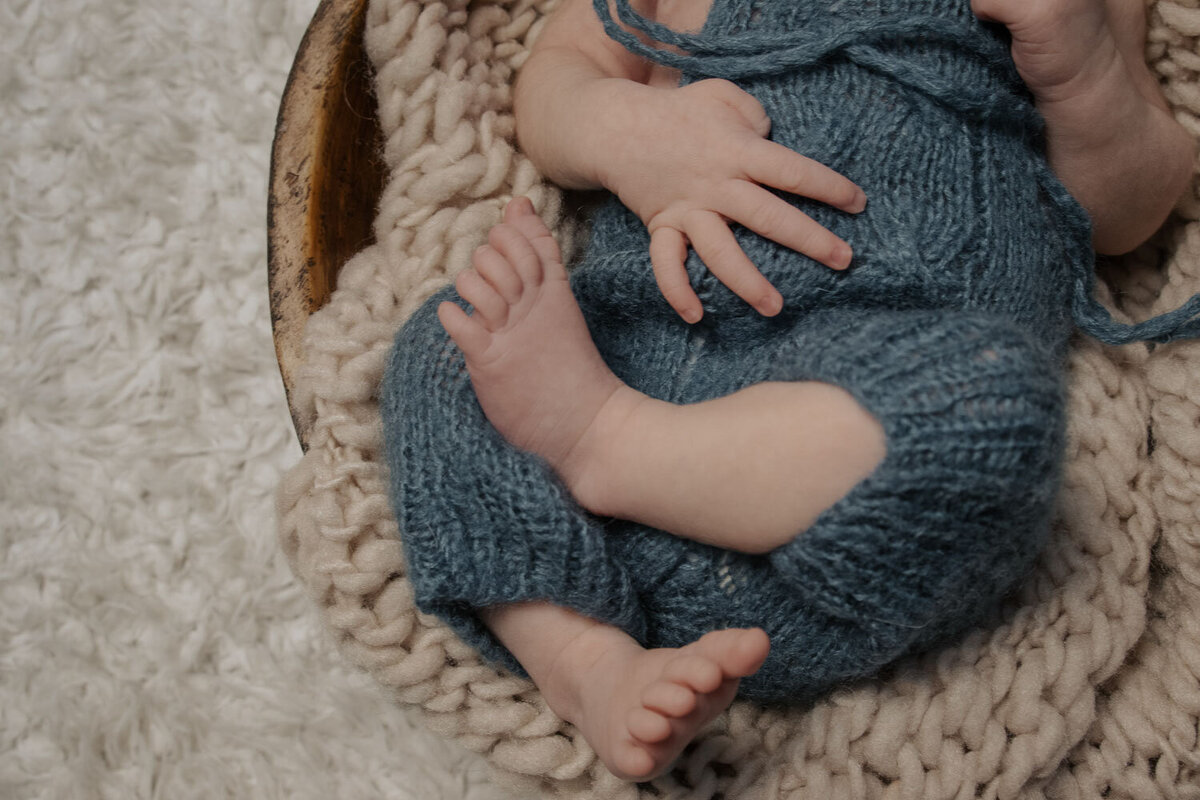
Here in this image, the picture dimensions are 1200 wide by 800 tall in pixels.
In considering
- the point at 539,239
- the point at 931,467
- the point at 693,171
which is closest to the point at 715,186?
the point at 693,171

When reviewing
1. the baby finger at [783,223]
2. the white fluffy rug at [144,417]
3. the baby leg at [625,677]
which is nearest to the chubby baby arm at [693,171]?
the baby finger at [783,223]

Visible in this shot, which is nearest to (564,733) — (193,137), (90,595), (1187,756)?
(1187,756)

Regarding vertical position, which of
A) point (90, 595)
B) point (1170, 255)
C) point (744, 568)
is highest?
point (1170, 255)

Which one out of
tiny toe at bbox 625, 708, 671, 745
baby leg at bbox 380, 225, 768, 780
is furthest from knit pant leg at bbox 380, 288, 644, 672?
tiny toe at bbox 625, 708, 671, 745

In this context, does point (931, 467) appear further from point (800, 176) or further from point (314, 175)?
point (314, 175)

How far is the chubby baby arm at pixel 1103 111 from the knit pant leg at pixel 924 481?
0.23 m

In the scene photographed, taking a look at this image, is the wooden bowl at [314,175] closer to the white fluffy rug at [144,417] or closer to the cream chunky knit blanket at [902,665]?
the cream chunky knit blanket at [902,665]

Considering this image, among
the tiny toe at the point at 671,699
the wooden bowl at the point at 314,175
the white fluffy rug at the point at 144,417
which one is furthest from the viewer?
the white fluffy rug at the point at 144,417

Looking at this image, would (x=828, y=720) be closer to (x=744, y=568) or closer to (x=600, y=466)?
(x=744, y=568)

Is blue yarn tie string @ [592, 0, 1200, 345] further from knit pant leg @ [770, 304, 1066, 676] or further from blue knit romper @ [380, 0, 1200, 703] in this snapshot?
knit pant leg @ [770, 304, 1066, 676]

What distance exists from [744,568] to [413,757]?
47 cm

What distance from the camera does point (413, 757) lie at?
3.23ft

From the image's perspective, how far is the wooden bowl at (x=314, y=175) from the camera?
0.81 m

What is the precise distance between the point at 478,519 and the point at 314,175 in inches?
12.7
